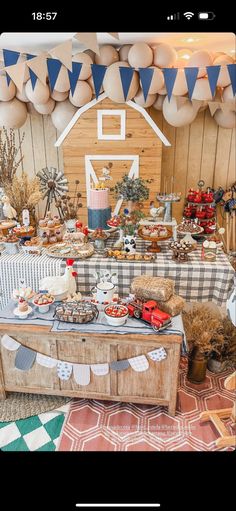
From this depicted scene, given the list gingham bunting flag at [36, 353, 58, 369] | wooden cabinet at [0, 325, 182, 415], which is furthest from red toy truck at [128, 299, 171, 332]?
gingham bunting flag at [36, 353, 58, 369]

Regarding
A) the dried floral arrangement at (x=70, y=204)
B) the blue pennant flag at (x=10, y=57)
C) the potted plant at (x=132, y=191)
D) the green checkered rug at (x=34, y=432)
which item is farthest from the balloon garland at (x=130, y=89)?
the green checkered rug at (x=34, y=432)

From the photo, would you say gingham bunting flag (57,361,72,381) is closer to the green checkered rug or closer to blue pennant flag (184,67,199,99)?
the green checkered rug

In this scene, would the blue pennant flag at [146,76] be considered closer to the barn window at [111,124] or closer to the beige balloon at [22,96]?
the barn window at [111,124]

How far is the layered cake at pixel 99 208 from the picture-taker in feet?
7.49

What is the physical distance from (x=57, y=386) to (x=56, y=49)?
68.9 inches

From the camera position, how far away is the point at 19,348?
68.8 inches

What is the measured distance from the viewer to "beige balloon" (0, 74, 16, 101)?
2.45 meters

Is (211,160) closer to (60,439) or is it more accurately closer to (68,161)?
(68,161)

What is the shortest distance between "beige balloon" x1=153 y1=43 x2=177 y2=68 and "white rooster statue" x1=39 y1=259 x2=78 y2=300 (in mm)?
1351

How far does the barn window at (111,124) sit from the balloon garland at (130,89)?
0.41 ft

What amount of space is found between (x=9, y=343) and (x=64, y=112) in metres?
1.66

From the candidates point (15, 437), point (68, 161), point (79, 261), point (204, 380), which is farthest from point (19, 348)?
point (68, 161)

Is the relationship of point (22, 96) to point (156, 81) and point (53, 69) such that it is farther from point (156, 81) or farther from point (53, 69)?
point (156, 81)
